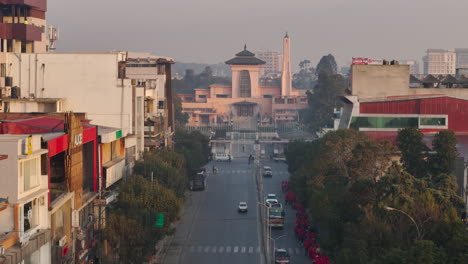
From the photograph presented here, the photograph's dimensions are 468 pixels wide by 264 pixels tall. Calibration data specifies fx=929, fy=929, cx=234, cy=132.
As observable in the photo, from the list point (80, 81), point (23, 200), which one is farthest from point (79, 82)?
point (23, 200)

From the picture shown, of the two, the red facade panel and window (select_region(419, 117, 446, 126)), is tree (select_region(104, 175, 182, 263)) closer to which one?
the red facade panel

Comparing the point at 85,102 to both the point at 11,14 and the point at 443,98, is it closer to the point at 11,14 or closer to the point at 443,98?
the point at 11,14

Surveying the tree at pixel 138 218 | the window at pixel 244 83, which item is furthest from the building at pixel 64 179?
the window at pixel 244 83

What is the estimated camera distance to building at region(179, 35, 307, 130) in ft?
581

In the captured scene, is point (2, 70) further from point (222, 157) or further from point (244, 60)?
point (244, 60)

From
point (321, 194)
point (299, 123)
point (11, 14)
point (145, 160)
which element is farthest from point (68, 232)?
point (299, 123)

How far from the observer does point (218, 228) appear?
200ft

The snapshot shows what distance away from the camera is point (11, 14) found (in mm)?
68875

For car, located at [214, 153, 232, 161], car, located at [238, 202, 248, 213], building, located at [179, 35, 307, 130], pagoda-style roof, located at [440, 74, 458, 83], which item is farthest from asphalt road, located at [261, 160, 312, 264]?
building, located at [179, 35, 307, 130]

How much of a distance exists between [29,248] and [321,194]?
26007 mm

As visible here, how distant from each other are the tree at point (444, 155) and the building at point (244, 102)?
376 ft

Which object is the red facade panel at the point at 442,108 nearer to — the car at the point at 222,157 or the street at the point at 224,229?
the street at the point at 224,229

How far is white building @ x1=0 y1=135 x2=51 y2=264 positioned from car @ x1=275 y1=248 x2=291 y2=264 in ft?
56.2

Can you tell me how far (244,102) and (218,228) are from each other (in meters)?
119
